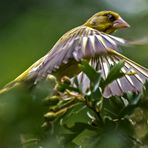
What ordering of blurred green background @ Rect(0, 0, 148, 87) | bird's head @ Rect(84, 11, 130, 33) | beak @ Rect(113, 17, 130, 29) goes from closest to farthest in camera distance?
blurred green background @ Rect(0, 0, 148, 87) < beak @ Rect(113, 17, 130, 29) < bird's head @ Rect(84, 11, 130, 33)

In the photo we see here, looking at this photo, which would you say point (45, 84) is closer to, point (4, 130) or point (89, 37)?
point (4, 130)

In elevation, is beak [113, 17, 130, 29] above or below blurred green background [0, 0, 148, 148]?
below

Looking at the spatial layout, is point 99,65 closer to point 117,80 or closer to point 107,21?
point 117,80

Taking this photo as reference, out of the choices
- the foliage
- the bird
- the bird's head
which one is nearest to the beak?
the bird's head

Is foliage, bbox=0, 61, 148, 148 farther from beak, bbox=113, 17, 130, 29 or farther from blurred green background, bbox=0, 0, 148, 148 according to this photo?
beak, bbox=113, 17, 130, 29

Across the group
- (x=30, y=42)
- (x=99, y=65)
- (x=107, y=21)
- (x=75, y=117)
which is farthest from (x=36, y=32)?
(x=107, y=21)

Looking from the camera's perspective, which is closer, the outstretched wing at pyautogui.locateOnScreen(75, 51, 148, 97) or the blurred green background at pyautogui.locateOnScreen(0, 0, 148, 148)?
the blurred green background at pyautogui.locateOnScreen(0, 0, 148, 148)

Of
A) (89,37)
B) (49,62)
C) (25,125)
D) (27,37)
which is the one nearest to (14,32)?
(27,37)
